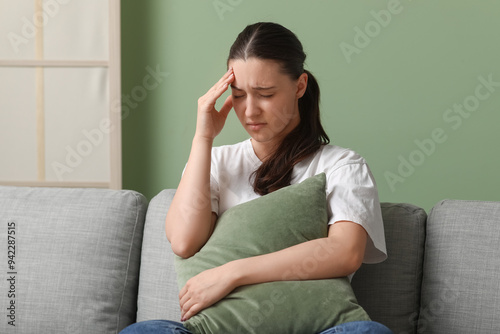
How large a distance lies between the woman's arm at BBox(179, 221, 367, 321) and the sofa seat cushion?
1.18 feet

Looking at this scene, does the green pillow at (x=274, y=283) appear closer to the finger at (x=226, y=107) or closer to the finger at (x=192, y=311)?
the finger at (x=192, y=311)

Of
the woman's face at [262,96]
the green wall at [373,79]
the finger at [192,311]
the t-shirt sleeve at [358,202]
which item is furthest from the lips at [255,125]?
the green wall at [373,79]

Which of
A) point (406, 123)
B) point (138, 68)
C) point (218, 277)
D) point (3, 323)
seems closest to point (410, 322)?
point (218, 277)

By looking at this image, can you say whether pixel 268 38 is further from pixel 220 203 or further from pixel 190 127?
pixel 190 127

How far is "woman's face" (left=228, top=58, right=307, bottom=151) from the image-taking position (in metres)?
1.58

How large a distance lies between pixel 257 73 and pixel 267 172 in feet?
0.84

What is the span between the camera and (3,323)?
68.2 inches

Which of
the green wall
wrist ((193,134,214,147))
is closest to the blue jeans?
wrist ((193,134,214,147))

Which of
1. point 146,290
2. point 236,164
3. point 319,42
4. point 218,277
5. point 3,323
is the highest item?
point 319,42

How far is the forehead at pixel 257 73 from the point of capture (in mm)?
1581

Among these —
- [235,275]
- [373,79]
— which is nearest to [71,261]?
[235,275]

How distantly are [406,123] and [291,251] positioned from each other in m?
1.05

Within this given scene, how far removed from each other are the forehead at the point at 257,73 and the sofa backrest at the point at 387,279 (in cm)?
46

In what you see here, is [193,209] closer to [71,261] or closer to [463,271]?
[71,261]
